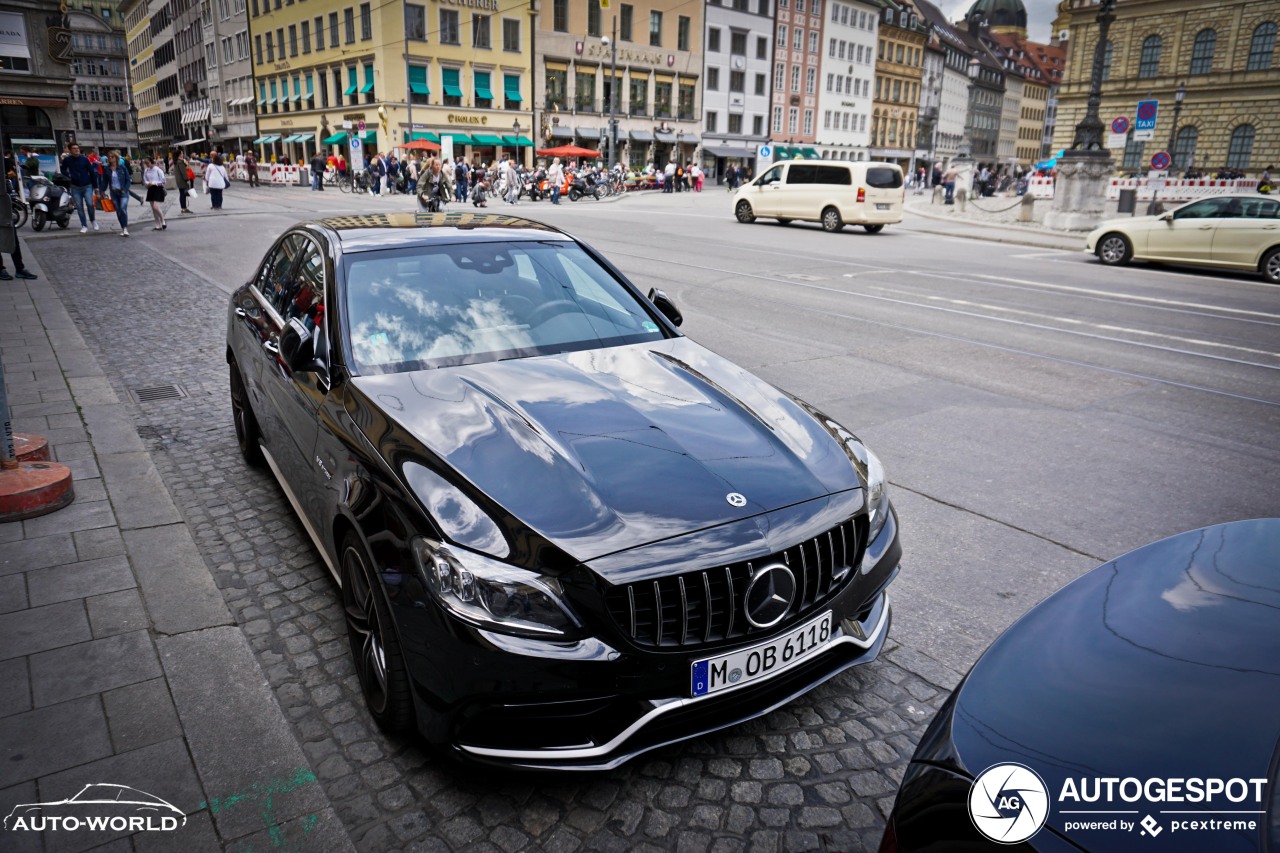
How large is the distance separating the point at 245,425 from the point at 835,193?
2247 centimetres

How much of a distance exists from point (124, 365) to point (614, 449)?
7.11 meters

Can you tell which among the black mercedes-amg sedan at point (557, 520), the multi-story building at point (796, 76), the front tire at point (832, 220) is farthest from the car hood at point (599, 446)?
the multi-story building at point (796, 76)

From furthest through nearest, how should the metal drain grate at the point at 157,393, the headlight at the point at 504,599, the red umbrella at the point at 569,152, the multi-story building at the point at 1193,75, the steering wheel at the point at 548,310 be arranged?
1. the multi-story building at the point at 1193,75
2. the red umbrella at the point at 569,152
3. the metal drain grate at the point at 157,393
4. the steering wheel at the point at 548,310
5. the headlight at the point at 504,599

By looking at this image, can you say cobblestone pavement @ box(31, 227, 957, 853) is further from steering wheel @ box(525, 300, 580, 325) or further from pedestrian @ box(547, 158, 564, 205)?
pedestrian @ box(547, 158, 564, 205)

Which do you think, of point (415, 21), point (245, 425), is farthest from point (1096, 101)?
point (415, 21)

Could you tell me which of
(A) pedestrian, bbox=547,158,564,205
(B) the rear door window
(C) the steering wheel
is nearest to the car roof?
(C) the steering wheel

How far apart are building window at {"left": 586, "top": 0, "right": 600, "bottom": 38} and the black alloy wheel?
207 ft

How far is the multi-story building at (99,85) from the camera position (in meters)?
112

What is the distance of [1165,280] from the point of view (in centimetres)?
1633

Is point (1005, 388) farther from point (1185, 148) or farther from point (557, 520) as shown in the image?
point (1185, 148)

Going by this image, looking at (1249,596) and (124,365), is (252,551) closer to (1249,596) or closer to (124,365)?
(1249,596)

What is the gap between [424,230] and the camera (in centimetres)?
428

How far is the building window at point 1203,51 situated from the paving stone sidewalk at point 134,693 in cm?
7963

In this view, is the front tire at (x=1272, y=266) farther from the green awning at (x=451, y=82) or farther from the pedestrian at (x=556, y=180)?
the green awning at (x=451, y=82)
